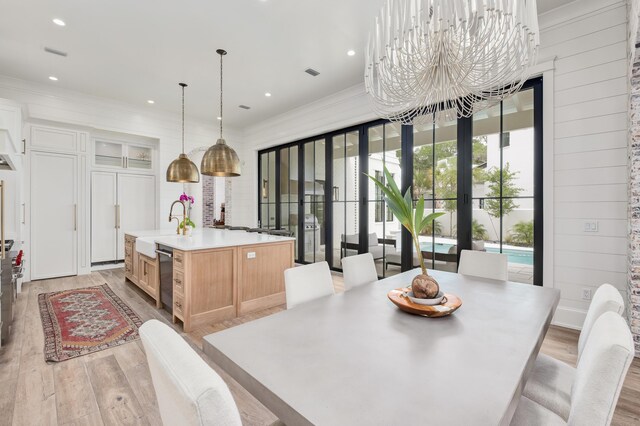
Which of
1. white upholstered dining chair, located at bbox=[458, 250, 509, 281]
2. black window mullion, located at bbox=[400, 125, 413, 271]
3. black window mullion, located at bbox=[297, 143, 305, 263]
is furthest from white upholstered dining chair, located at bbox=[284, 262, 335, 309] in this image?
black window mullion, located at bbox=[297, 143, 305, 263]

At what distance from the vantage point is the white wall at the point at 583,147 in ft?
8.46

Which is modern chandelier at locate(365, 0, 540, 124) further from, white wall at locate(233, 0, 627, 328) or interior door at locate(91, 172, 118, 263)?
interior door at locate(91, 172, 118, 263)

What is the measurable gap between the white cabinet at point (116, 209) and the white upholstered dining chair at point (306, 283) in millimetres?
5446

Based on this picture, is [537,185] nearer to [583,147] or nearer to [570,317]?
[583,147]

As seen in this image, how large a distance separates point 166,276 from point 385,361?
300 centimetres

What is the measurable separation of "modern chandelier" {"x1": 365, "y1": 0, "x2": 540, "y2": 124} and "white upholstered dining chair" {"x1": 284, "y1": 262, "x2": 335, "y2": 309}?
1.29 meters

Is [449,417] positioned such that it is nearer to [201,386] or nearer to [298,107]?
[201,386]

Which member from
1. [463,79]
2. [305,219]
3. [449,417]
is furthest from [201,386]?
[305,219]

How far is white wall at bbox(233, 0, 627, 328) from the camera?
2.58m

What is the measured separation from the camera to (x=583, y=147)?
2730 mm

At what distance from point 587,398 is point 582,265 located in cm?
264

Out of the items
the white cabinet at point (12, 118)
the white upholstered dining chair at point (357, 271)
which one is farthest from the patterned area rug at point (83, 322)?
the white upholstered dining chair at point (357, 271)

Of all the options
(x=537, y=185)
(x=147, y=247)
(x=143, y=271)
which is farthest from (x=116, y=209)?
(x=537, y=185)

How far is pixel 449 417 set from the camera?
0.70 metres
